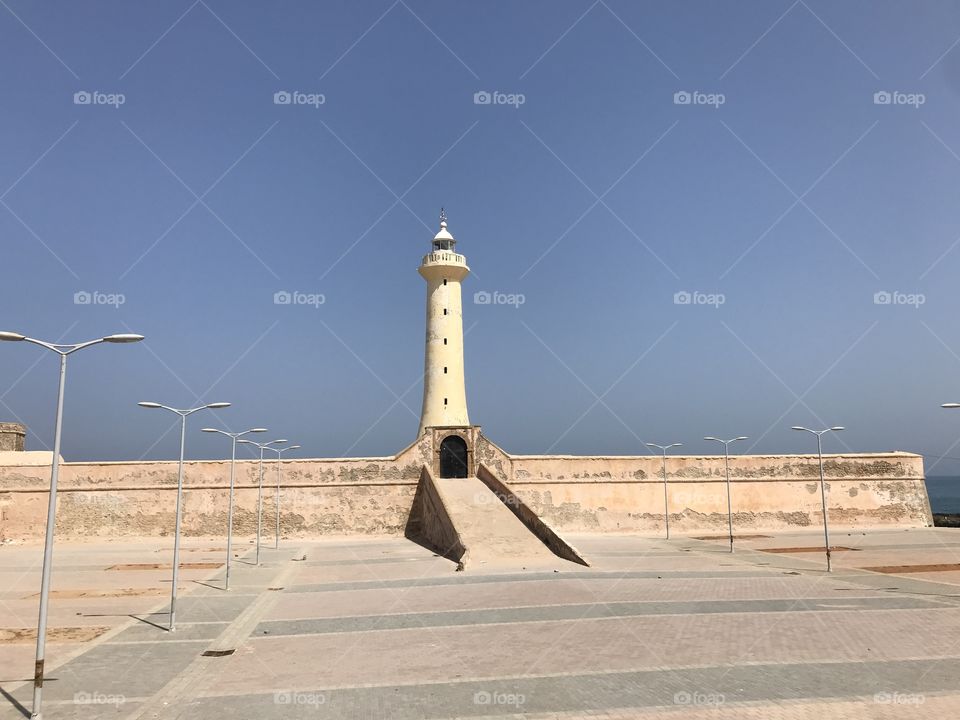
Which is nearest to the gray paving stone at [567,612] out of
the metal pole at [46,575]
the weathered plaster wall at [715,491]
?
the metal pole at [46,575]

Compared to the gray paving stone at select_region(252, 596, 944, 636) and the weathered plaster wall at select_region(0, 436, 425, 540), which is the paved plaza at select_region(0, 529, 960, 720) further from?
the weathered plaster wall at select_region(0, 436, 425, 540)

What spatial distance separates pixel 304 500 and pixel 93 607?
662 inches

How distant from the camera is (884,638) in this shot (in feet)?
43.1

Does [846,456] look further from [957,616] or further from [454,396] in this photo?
[957,616]

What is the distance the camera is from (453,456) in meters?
35.7

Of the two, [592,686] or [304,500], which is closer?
[592,686]

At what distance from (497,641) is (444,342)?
1010 inches

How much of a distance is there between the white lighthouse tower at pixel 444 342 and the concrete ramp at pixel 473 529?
4174 millimetres

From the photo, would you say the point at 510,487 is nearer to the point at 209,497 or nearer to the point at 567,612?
the point at 209,497

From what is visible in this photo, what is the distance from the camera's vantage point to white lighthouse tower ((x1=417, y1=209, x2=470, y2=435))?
37.3m

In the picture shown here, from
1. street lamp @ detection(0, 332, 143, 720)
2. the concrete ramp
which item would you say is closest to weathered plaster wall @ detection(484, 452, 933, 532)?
the concrete ramp

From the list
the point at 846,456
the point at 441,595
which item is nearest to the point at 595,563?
the point at 441,595

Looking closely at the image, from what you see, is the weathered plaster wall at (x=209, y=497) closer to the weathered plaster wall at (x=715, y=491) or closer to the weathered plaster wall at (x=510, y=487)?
the weathered plaster wall at (x=510, y=487)

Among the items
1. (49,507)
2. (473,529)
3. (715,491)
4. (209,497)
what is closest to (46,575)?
(49,507)
